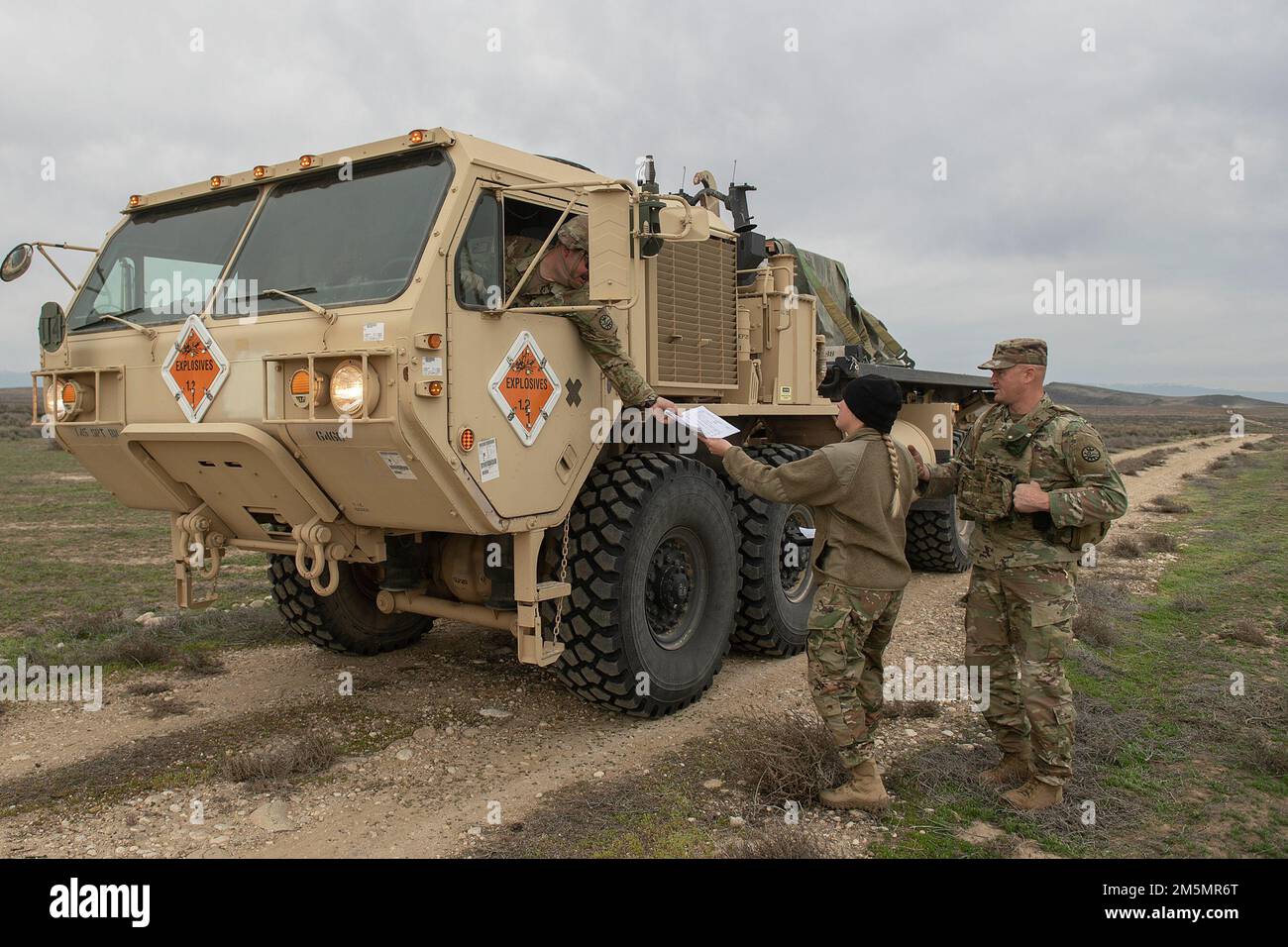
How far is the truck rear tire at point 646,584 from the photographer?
4844 mm

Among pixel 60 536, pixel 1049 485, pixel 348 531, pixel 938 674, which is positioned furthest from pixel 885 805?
pixel 60 536

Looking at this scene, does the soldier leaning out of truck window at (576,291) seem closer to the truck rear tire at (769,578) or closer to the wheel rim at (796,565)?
the truck rear tire at (769,578)

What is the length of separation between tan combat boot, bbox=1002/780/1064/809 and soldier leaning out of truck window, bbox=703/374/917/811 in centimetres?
54

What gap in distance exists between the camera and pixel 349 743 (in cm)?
493

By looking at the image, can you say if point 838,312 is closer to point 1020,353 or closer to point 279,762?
point 1020,353

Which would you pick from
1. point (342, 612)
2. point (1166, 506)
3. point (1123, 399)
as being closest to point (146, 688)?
point (342, 612)

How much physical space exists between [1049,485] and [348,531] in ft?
10.4

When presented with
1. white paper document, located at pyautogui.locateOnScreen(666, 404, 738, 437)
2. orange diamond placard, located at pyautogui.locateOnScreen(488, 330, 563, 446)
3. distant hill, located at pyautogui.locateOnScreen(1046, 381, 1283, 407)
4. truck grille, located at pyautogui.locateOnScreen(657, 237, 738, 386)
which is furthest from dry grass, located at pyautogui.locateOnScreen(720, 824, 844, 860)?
distant hill, located at pyautogui.locateOnScreen(1046, 381, 1283, 407)

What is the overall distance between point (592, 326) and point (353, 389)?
133 centimetres

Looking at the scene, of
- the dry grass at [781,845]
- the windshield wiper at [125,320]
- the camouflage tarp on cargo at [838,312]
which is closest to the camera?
the dry grass at [781,845]

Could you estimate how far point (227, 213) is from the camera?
4957 mm

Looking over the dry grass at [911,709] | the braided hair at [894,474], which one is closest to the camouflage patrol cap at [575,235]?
the braided hair at [894,474]

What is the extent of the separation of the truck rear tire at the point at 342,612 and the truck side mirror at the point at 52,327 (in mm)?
1780

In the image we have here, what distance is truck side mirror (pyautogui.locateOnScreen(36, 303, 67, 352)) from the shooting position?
16.7 ft
